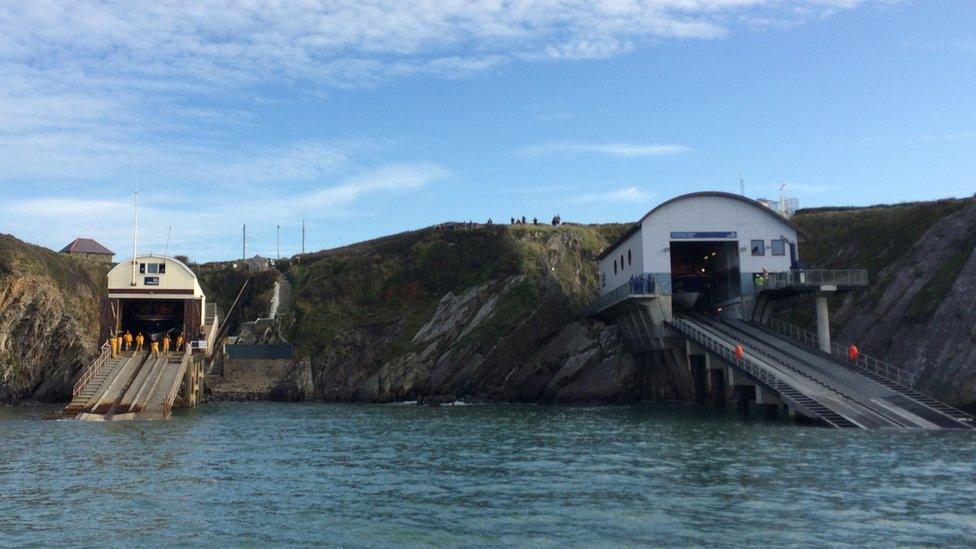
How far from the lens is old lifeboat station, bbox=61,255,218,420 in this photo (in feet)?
139

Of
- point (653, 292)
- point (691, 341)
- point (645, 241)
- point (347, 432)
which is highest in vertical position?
point (645, 241)

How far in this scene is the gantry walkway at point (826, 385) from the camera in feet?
106

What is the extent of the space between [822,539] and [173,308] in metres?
57.3

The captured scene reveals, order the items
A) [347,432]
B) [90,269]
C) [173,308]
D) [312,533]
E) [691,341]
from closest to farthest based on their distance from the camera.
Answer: [312,533] < [347,432] < [691,341] < [173,308] < [90,269]

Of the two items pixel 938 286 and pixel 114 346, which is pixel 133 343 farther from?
pixel 938 286

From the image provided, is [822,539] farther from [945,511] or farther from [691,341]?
[691,341]

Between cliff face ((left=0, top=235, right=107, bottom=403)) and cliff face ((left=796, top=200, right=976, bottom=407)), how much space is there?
189ft

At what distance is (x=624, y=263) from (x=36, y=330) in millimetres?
45975

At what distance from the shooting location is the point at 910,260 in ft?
172

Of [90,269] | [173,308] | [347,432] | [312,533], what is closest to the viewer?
[312,533]

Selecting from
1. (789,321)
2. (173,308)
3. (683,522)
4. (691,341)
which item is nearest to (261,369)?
(173,308)

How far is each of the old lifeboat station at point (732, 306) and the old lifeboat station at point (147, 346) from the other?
97.7ft

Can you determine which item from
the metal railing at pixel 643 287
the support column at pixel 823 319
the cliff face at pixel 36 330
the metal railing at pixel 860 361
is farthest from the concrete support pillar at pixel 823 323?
the cliff face at pixel 36 330

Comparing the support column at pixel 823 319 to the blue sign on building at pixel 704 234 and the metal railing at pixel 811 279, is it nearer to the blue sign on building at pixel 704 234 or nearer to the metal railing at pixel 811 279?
the metal railing at pixel 811 279
